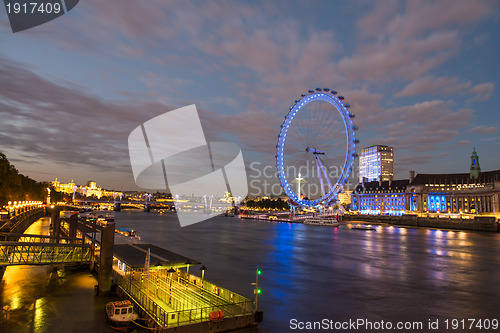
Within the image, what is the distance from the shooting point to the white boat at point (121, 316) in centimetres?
1972

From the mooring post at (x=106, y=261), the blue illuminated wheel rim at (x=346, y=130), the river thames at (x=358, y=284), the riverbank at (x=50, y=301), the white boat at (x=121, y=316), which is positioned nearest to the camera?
the white boat at (x=121, y=316)

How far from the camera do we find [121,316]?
2006cm

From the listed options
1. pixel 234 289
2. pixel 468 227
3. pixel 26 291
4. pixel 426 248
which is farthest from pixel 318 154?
pixel 26 291

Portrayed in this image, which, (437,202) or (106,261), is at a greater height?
(437,202)

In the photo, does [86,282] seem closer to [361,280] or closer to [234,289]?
[234,289]

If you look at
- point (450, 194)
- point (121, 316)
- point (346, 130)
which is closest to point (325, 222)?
point (346, 130)

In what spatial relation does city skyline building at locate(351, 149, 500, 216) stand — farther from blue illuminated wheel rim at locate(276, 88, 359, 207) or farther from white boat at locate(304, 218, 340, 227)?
blue illuminated wheel rim at locate(276, 88, 359, 207)

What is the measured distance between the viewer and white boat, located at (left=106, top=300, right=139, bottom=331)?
1972 centimetres

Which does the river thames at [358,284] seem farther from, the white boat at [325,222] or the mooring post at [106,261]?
the white boat at [325,222]

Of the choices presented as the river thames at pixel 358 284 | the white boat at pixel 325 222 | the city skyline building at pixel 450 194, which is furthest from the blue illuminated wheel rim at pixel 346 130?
the city skyline building at pixel 450 194

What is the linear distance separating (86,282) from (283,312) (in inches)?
649

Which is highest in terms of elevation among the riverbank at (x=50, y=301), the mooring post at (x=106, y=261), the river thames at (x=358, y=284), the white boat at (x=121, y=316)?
the mooring post at (x=106, y=261)

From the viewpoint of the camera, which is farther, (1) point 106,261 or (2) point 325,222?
(2) point 325,222

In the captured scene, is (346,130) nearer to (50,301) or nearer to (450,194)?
(50,301)
